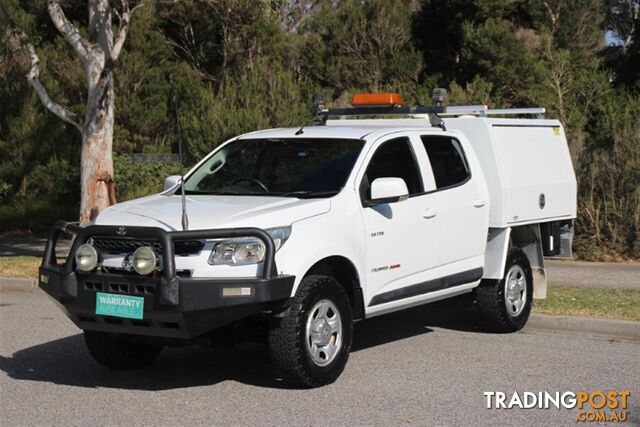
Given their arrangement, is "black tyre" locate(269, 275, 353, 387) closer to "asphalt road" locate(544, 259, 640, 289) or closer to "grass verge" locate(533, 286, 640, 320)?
"grass verge" locate(533, 286, 640, 320)

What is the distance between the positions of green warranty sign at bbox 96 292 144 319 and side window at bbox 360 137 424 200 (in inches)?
86.8

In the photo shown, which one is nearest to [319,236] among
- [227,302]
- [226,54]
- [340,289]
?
[340,289]

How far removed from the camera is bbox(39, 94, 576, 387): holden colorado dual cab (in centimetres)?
674

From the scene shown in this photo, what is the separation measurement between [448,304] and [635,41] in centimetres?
3097

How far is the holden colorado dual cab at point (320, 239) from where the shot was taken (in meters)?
6.74

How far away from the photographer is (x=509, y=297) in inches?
377

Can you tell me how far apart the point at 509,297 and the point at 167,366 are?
11.1 ft

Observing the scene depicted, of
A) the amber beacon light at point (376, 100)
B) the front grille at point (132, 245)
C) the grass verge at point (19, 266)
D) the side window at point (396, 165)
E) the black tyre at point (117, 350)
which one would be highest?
the amber beacon light at point (376, 100)

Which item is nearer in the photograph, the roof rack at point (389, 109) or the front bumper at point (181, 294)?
the front bumper at point (181, 294)

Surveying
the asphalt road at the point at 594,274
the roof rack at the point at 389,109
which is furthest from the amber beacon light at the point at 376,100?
the asphalt road at the point at 594,274

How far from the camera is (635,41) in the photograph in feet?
126

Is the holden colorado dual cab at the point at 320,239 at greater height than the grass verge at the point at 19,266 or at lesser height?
greater

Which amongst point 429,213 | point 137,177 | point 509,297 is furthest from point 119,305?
point 137,177

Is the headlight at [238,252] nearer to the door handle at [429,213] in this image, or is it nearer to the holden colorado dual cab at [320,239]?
the holden colorado dual cab at [320,239]
